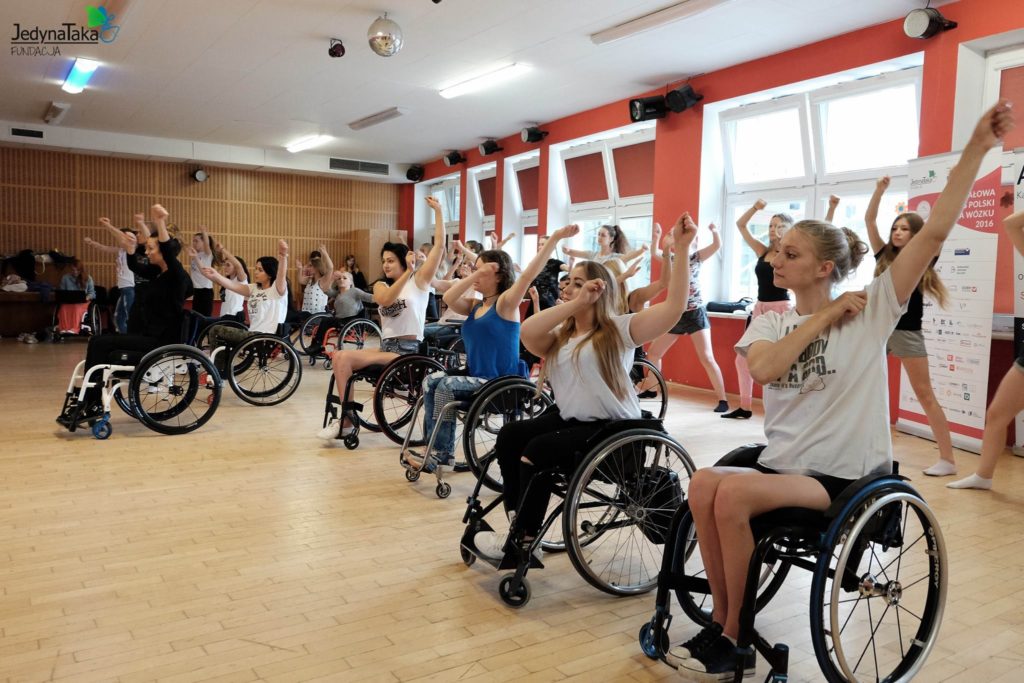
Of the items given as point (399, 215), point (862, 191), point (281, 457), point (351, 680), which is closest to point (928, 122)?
point (862, 191)

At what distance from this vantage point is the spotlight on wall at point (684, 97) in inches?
277

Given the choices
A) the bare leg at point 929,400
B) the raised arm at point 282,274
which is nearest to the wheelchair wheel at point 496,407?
the bare leg at point 929,400

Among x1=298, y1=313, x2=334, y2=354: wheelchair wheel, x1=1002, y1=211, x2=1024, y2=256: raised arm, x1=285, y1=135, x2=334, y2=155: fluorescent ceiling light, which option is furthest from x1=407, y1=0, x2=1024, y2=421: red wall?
x1=285, y1=135, x2=334, y2=155: fluorescent ceiling light

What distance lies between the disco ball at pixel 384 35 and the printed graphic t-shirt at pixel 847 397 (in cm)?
465

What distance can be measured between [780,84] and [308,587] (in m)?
5.71

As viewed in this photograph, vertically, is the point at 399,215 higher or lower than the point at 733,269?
higher

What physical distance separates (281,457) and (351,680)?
101 inches

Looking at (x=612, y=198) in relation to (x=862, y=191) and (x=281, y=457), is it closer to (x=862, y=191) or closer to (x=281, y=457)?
(x=862, y=191)

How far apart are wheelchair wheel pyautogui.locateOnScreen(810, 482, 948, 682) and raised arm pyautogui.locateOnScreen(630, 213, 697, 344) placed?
0.79 m

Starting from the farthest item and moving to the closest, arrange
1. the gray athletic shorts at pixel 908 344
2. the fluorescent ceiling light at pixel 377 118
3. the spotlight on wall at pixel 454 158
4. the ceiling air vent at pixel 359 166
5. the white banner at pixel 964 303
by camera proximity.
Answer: the ceiling air vent at pixel 359 166 < the spotlight on wall at pixel 454 158 < the fluorescent ceiling light at pixel 377 118 < the white banner at pixel 964 303 < the gray athletic shorts at pixel 908 344

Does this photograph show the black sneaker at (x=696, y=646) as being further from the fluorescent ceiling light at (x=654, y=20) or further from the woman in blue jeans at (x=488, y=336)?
the fluorescent ceiling light at (x=654, y=20)

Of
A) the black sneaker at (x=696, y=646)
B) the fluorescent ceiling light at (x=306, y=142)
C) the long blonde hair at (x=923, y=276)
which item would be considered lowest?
the black sneaker at (x=696, y=646)

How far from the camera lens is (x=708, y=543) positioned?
1870 millimetres

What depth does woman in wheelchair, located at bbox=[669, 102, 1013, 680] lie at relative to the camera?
5.81ft
